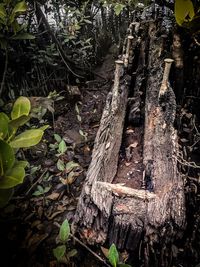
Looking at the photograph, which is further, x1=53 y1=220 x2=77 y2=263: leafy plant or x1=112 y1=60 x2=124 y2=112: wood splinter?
x1=112 y1=60 x2=124 y2=112: wood splinter

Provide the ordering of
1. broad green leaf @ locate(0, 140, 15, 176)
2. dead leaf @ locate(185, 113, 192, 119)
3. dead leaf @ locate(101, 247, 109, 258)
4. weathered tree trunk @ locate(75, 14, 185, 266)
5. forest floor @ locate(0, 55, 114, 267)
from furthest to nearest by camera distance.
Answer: dead leaf @ locate(185, 113, 192, 119) → forest floor @ locate(0, 55, 114, 267) → dead leaf @ locate(101, 247, 109, 258) → weathered tree trunk @ locate(75, 14, 185, 266) → broad green leaf @ locate(0, 140, 15, 176)

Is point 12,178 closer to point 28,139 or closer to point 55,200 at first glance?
point 28,139

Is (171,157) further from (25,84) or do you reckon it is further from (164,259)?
(25,84)

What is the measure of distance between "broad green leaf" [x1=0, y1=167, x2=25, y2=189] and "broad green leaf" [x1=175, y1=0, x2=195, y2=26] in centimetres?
201

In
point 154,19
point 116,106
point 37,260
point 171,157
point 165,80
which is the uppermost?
point 154,19

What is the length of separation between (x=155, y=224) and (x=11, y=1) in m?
2.28

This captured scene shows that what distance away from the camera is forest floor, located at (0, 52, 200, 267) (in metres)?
1.80

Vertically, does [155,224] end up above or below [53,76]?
below

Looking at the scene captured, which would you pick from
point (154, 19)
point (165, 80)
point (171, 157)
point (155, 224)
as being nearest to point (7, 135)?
point (155, 224)

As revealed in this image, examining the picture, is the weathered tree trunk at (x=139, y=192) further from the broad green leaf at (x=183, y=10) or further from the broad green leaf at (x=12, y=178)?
the broad green leaf at (x=183, y=10)

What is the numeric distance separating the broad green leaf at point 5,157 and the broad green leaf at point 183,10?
6.56 ft

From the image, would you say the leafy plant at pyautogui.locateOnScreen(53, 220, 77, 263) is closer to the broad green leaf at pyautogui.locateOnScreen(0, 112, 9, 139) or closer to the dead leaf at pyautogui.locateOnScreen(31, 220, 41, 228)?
the dead leaf at pyautogui.locateOnScreen(31, 220, 41, 228)

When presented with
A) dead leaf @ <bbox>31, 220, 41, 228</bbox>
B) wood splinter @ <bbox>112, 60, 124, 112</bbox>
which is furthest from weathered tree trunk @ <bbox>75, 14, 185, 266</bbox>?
dead leaf @ <bbox>31, 220, 41, 228</bbox>

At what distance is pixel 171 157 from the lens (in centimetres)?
197
